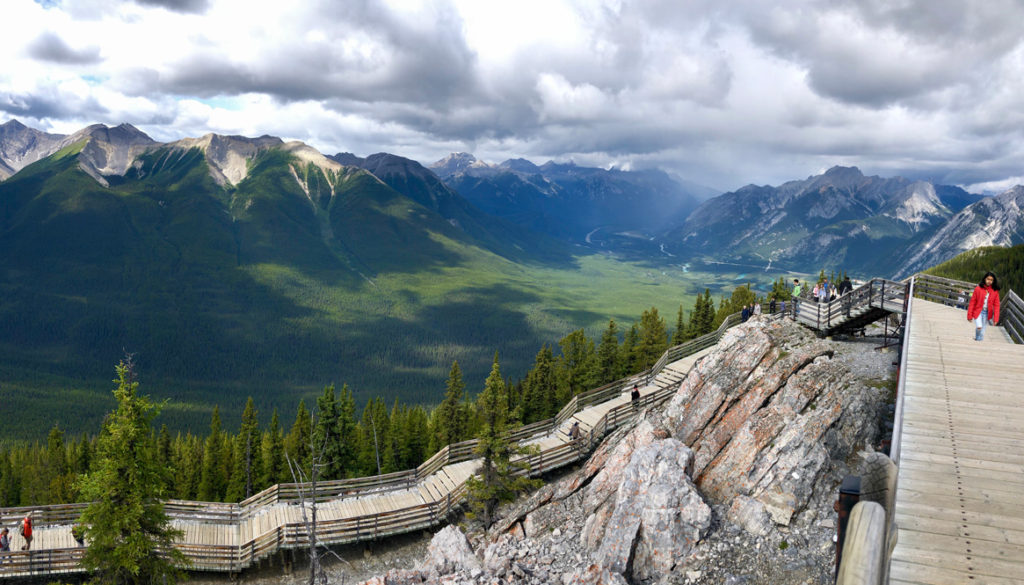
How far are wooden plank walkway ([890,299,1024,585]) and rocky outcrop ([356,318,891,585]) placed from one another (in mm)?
5774

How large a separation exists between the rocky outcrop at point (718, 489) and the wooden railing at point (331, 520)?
3.84 m

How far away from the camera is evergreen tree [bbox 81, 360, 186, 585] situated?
63.3 ft

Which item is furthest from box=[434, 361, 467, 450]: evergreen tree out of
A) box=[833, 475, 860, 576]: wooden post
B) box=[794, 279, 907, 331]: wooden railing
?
box=[833, 475, 860, 576]: wooden post

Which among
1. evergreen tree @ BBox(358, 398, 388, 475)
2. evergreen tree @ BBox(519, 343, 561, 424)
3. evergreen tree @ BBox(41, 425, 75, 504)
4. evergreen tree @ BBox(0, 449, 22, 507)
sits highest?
evergreen tree @ BBox(519, 343, 561, 424)

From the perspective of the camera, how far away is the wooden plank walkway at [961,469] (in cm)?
616

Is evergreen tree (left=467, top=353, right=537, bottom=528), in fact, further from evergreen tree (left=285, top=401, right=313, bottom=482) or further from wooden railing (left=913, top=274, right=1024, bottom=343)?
evergreen tree (left=285, top=401, right=313, bottom=482)

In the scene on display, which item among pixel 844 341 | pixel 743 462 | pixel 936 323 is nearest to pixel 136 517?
pixel 743 462

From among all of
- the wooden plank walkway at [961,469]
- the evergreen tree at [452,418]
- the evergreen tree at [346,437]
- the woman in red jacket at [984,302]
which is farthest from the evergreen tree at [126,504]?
the evergreen tree at [452,418]

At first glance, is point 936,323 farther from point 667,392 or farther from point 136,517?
point 136,517

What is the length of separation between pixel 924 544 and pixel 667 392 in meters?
25.0

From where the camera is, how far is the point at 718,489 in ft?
61.4

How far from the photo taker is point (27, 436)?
427ft

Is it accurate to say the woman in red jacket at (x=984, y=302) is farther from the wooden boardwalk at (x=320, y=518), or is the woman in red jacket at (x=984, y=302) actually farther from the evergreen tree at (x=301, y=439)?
the evergreen tree at (x=301, y=439)

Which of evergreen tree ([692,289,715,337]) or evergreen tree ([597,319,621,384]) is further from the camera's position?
evergreen tree ([692,289,715,337])
